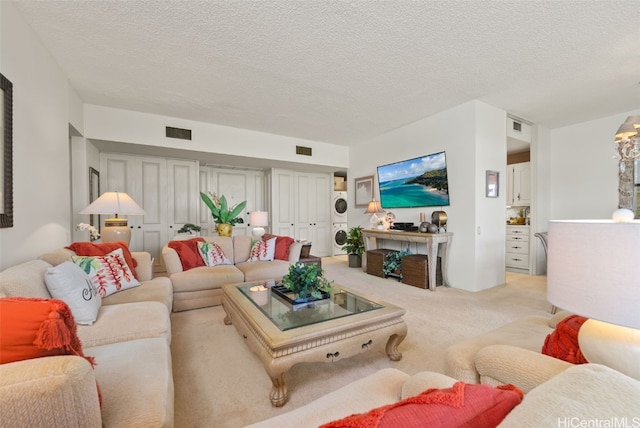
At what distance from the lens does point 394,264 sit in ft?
14.9

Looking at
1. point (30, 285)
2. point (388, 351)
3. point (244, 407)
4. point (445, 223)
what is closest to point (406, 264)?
point (445, 223)

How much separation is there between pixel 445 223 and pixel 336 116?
7.92ft

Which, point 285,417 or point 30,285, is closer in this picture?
point 285,417

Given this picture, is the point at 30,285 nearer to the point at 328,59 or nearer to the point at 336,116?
the point at 328,59

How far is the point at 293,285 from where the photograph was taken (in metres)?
2.21

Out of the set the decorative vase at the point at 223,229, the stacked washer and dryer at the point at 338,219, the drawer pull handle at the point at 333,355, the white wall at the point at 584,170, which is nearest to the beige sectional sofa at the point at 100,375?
the drawer pull handle at the point at 333,355

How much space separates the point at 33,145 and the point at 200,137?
2.57m

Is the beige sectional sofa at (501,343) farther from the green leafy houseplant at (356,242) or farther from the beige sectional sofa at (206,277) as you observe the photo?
the green leafy houseplant at (356,242)

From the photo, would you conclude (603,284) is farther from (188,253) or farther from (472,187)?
(188,253)

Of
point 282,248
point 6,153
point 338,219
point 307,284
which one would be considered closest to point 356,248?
point 338,219

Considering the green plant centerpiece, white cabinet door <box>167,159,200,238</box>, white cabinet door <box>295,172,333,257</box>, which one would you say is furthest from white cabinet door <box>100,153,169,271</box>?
the green plant centerpiece

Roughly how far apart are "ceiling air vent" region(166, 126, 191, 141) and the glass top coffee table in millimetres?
3282

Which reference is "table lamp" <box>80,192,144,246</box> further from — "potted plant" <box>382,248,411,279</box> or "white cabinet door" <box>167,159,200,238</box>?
"potted plant" <box>382,248,411,279</box>

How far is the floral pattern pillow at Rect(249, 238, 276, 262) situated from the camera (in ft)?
12.4
